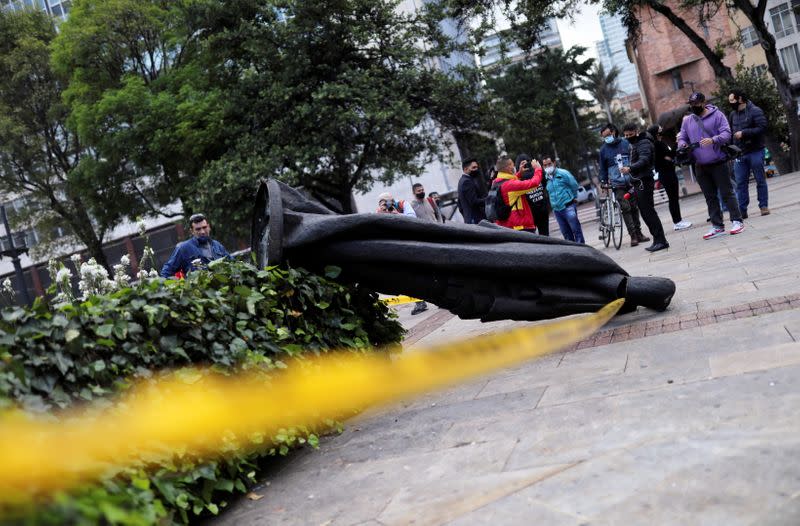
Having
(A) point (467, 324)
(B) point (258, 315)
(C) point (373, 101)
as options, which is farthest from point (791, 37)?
(B) point (258, 315)

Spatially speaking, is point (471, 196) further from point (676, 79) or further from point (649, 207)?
point (676, 79)

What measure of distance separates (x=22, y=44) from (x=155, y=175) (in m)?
9.66

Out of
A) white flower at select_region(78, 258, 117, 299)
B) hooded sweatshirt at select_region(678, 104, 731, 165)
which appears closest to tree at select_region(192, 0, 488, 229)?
hooded sweatshirt at select_region(678, 104, 731, 165)

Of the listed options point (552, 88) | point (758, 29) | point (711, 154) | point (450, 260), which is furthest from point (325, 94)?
point (552, 88)

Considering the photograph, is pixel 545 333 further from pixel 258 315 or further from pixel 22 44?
pixel 22 44

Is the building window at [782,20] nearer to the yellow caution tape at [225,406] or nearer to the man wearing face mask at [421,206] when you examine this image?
the man wearing face mask at [421,206]

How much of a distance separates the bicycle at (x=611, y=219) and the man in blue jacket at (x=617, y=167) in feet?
0.42

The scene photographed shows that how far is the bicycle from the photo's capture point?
13.7 meters

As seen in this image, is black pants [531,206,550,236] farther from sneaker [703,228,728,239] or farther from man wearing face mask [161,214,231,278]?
man wearing face mask [161,214,231,278]

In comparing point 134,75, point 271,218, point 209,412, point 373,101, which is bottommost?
point 209,412

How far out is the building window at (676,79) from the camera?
227 ft

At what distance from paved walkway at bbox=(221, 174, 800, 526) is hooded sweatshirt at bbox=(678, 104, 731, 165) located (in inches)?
187

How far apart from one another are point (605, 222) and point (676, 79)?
6008 cm

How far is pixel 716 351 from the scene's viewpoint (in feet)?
16.1
